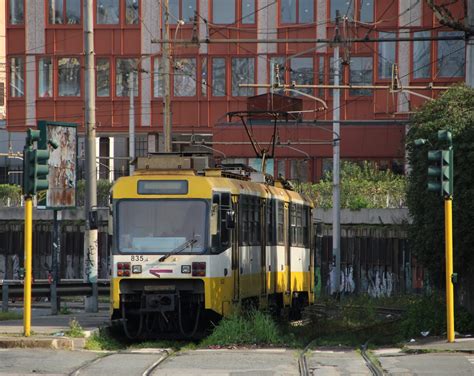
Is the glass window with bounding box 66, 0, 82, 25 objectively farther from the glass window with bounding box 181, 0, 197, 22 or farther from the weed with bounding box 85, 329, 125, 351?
the weed with bounding box 85, 329, 125, 351

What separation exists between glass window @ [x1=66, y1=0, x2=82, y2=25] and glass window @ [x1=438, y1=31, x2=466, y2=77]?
16.4 meters

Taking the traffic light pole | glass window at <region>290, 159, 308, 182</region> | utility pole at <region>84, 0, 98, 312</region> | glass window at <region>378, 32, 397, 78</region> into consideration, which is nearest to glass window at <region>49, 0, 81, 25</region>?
glass window at <region>290, 159, 308, 182</region>

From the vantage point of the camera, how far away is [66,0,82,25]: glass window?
60469 millimetres

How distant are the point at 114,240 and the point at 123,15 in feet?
124

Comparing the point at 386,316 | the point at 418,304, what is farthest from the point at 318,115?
the point at 418,304

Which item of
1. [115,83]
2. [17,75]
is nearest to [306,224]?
[115,83]

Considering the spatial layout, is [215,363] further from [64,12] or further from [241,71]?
[64,12]

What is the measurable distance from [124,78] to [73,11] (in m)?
3.76

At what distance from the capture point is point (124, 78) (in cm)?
6053

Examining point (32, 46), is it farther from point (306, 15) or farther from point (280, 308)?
point (280, 308)

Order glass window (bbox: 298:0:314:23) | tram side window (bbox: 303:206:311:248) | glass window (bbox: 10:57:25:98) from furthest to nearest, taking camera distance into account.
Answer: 1. glass window (bbox: 10:57:25:98)
2. glass window (bbox: 298:0:314:23)
3. tram side window (bbox: 303:206:311:248)

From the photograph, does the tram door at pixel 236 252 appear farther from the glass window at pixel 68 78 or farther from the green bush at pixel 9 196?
the glass window at pixel 68 78

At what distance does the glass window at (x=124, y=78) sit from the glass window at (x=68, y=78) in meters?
1.72

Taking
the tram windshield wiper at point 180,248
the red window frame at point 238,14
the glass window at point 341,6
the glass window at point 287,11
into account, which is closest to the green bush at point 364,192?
the glass window at point 341,6
